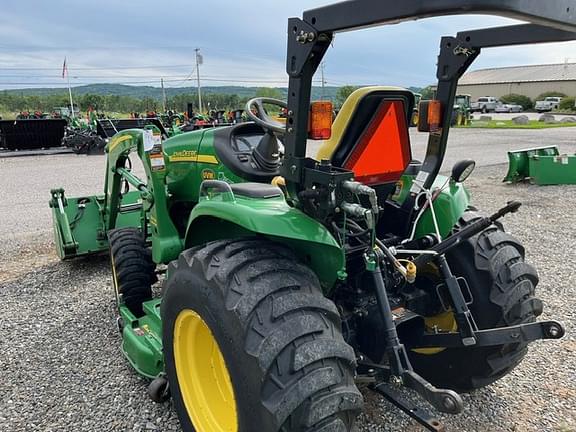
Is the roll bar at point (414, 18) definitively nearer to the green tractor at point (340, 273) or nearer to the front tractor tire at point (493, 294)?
the green tractor at point (340, 273)

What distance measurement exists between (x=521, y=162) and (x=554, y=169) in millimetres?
640

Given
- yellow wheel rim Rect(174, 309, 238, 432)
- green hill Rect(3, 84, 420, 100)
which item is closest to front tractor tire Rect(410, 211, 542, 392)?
yellow wheel rim Rect(174, 309, 238, 432)

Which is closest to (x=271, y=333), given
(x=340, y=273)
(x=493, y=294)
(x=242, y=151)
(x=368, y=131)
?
(x=340, y=273)

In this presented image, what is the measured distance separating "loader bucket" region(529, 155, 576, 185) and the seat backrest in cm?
899

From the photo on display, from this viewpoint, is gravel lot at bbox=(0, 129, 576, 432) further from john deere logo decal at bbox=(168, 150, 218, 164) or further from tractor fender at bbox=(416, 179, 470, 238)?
john deere logo decal at bbox=(168, 150, 218, 164)

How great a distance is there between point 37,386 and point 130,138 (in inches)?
78.6

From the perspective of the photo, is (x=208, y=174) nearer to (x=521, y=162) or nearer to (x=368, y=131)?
(x=368, y=131)

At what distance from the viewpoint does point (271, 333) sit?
5.52 feet

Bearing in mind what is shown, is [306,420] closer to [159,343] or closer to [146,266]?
[159,343]

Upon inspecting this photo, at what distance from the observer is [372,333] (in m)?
2.34

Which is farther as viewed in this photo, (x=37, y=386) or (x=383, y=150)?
(x=37, y=386)

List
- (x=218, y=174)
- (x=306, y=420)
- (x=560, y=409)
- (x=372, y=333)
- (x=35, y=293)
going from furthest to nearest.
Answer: (x=35, y=293)
(x=218, y=174)
(x=560, y=409)
(x=372, y=333)
(x=306, y=420)

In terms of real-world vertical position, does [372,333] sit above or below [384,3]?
below

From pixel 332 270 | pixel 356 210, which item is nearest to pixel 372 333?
pixel 332 270
